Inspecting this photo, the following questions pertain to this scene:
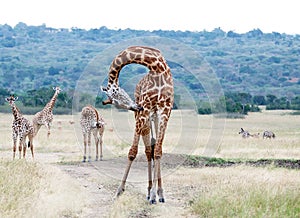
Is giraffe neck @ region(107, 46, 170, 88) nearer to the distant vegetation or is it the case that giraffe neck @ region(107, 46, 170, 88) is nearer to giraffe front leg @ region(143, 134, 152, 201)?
giraffe front leg @ region(143, 134, 152, 201)

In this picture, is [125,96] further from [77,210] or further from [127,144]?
[127,144]

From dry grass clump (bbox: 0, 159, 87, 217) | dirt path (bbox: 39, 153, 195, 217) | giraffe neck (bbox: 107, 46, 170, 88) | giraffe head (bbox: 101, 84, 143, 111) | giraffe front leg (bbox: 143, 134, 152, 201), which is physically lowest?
dirt path (bbox: 39, 153, 195, 217)

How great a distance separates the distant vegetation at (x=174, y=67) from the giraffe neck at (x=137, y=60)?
19.0 m

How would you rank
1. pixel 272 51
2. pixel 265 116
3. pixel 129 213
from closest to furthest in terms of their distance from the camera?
pixel 129 213 < pixel 265 116 < pixel 272 51

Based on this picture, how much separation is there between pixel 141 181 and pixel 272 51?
117691 millimetres

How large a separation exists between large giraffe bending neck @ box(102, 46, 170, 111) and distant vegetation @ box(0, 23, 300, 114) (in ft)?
62.3

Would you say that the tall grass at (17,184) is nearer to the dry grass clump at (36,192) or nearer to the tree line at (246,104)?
the dry grass clump at (36,192)

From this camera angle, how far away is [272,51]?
127 meters

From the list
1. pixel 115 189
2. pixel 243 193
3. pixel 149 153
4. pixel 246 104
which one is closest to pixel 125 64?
pixel 149 153

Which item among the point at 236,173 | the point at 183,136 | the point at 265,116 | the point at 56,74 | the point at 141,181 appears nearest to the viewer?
the point at 141,181

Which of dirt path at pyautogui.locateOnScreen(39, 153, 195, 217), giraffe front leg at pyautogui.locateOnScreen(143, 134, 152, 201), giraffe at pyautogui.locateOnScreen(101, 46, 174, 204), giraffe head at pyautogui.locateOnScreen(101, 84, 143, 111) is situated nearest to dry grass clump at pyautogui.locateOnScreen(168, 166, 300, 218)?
dirt path at pyautogui.locateOnScreen(39, 153, 195, 217)

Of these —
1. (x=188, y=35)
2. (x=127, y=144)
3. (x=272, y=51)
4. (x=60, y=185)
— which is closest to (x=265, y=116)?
(x=127, y=144)

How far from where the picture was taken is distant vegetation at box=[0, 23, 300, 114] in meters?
56.6

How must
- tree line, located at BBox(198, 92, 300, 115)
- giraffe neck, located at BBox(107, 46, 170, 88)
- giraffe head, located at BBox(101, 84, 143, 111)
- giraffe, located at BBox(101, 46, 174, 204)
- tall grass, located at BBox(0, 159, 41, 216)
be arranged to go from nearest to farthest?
tall grass, located at BBox(0, 159, 41, 216), giraffe head, located at BBox(101, 84, 143, 111), giraffe neck, located at BBox(107, 46, 170, 88), giraffe, located at BBox(101, 46, 174, 204), tree line, located at BBox(198, 92, 300, 115)
